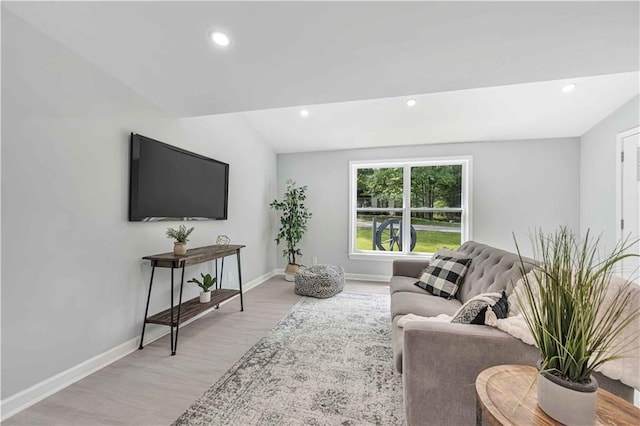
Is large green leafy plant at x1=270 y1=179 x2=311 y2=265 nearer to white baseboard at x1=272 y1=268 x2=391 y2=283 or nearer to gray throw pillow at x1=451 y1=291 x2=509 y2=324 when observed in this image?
white baseboard at x1=272 y1=268 x2=391 y2=283

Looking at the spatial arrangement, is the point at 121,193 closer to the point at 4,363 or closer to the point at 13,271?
the point at 13,271

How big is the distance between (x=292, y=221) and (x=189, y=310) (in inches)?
94.0

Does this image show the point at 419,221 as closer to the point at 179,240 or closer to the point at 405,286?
the point at 405,286

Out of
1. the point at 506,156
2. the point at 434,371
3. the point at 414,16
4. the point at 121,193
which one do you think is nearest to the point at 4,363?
the point at 121,193

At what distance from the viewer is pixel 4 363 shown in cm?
154

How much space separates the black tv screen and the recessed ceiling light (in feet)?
3.59

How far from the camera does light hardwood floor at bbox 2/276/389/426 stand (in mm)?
1565

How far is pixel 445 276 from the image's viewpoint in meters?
2.45

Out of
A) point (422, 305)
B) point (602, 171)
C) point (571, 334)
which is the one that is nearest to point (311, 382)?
point (422, 305)

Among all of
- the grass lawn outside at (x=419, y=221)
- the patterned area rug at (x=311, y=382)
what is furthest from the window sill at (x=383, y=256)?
the patterned area rug at (x=311, y=382)

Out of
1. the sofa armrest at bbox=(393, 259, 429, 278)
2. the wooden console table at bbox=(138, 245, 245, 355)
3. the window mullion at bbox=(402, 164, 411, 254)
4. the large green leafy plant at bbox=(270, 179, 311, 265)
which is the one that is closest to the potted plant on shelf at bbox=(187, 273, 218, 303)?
the wooden console table at bbox=(138, 245, 245, 355)

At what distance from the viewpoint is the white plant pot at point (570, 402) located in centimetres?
79

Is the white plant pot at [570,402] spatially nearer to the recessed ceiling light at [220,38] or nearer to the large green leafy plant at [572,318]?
the large green leafy plant at [572,318]

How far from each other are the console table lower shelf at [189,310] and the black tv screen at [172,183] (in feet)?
2.82
